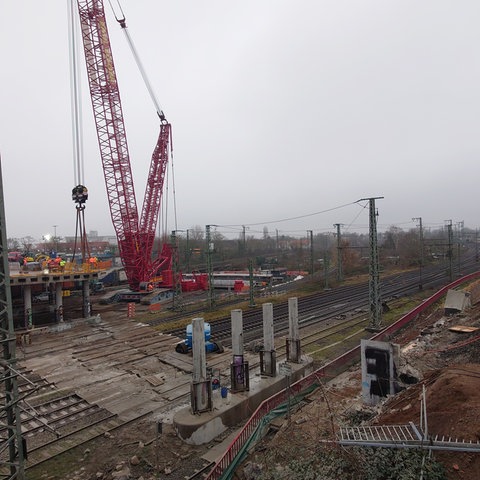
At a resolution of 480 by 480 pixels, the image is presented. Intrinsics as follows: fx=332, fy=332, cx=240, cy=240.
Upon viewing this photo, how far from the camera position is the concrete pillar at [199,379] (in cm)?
1105

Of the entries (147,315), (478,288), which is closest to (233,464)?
(147,315)

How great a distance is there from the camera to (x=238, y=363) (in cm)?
1277

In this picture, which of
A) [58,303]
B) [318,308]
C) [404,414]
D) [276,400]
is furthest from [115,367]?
[318,308]

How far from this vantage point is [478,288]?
26828 millimetres

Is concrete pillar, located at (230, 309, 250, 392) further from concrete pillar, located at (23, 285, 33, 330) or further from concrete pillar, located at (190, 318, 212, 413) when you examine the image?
concrete pillar, located at (23, 285, 33, 330)

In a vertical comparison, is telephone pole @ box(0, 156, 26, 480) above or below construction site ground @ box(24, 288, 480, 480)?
above

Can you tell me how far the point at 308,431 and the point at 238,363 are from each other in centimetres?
408

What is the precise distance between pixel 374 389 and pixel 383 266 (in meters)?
61.5

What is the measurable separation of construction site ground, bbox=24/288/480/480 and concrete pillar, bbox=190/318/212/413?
3.73 feet

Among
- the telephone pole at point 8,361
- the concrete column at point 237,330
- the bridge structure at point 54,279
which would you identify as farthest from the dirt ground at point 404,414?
the bridge structure at point 54,279

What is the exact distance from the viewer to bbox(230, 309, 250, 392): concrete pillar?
12672 mm

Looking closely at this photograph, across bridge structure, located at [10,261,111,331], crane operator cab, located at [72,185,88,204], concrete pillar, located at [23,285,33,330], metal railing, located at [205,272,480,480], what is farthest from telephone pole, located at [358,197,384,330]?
concrete pillar, located at [23,285,33,330]

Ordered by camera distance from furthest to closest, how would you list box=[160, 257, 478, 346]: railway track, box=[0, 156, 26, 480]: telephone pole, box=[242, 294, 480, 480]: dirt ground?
box=[160, 257, 478, 346]: railway track → box=[0, 156, 26, 480]: telephone pole → box=[242, 294, 480, 480]: dirt ground

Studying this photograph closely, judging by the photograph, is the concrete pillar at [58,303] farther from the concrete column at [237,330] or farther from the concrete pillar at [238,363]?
the concrete column at [237,330]
